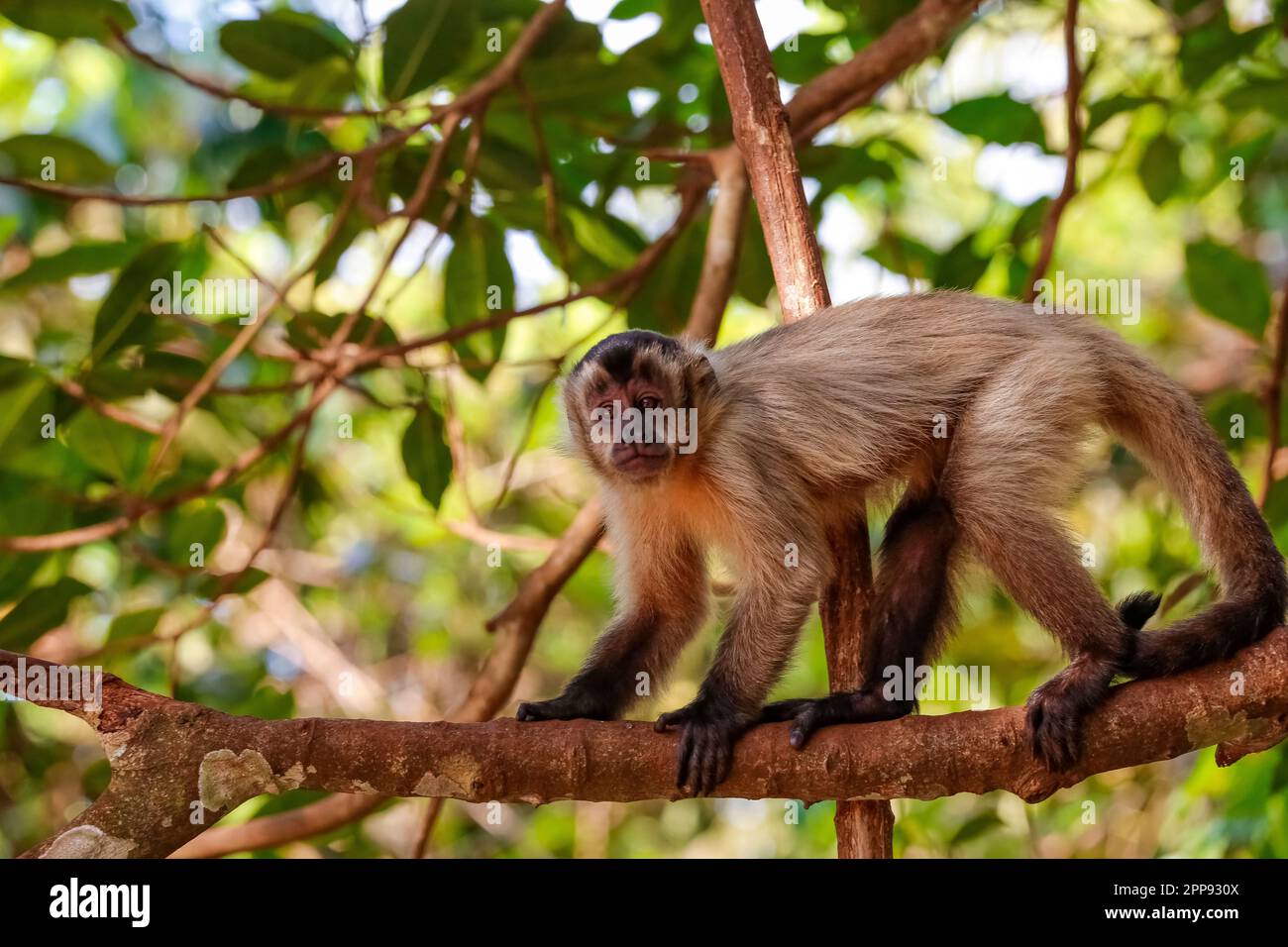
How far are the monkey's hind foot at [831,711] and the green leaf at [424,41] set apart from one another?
13.4 feet

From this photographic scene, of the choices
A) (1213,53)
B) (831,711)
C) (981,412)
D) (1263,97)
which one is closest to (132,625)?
(831,711)

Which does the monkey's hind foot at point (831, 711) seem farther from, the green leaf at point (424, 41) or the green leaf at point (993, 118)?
the green leaf at point (424, 41)

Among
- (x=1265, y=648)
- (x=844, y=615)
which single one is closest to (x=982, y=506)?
(x=844, y=615)

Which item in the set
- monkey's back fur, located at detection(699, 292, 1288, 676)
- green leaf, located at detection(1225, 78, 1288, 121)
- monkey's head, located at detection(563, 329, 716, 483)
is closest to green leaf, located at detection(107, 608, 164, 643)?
monkey's head, located at detection(563, 329, 716, 483)

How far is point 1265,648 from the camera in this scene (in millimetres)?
4652

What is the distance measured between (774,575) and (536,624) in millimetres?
1867

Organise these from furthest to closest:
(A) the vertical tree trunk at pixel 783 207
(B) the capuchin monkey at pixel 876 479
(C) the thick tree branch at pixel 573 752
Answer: (A) the vertical tree trunk at pixel 783 207, (B) the capuchin monkey at pixel 876 479, (C) the thick tree branch at pixel 573 752

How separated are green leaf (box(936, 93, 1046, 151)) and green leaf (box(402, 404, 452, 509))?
3.63 metres

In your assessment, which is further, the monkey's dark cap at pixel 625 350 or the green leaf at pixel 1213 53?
the green leaf at pixel 1213 53

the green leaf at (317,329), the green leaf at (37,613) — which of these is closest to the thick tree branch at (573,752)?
the green leaf at (37,613)

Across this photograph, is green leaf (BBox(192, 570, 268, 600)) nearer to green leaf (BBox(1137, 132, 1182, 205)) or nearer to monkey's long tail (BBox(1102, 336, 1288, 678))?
monkey's long tail (BBox(1102, 336, 1288, 678))

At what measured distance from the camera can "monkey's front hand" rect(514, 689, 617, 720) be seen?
5.55 m

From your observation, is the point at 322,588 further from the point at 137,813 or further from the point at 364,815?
the point at 137,813

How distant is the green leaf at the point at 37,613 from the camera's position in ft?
21.3
